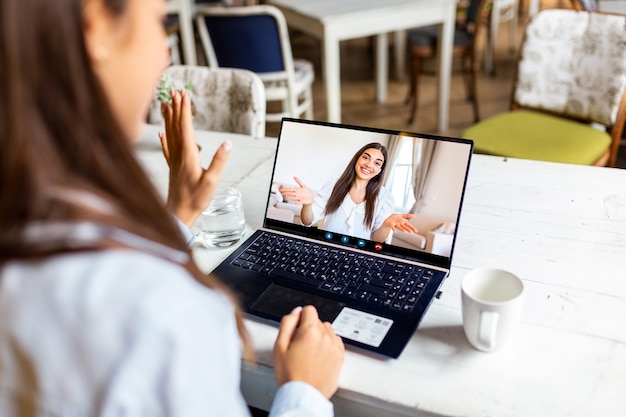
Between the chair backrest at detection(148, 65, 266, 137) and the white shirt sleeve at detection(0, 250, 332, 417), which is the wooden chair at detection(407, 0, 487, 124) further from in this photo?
the white shirt sleeve at detection(0, 250, 332, 417)

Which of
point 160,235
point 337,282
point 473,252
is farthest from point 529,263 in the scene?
point 160,235

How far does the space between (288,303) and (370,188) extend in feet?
0.78

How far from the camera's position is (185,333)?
466 mm

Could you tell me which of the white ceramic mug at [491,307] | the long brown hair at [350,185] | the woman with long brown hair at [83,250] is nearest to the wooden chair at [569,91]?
the long brown hair at [350,185]

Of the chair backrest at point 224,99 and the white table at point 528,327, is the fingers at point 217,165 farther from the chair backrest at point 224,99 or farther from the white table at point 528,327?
the chair backrest at point 224,99

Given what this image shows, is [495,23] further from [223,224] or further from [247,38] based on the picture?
[223,224]

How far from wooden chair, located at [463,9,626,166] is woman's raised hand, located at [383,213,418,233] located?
1.16m

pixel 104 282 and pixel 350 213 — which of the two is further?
pixel 350 213

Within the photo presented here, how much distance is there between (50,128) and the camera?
1.44 ft

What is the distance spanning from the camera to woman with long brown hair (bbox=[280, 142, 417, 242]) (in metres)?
0.96

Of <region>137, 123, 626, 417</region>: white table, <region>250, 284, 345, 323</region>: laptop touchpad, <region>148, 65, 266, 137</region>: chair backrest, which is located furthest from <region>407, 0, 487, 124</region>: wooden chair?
<region>250, 284, 345, 323</region>: laptop touchpad

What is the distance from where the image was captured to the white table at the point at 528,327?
0.70m

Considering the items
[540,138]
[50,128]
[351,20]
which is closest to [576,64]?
[540,138]

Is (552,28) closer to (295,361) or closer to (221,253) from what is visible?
(221,253)
